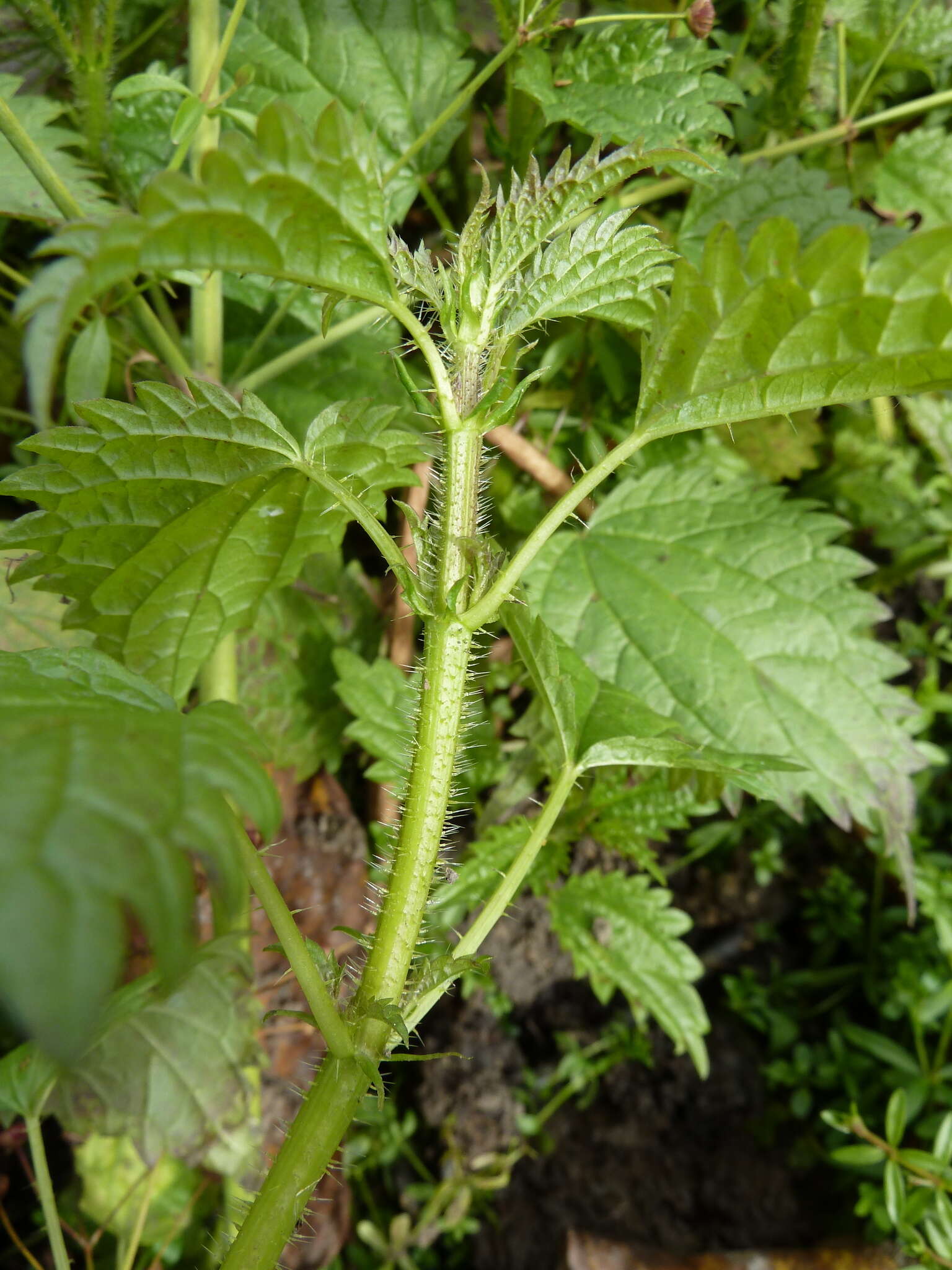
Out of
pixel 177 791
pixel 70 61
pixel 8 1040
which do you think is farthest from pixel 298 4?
pixel 8 1040

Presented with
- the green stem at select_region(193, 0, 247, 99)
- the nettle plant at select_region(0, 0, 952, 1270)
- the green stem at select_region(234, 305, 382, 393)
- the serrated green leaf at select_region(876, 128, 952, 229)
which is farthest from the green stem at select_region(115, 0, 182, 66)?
the serrated green leaf at select_region(876, 128, 952, 229)

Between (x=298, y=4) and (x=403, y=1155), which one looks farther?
(x=403, y=1155)

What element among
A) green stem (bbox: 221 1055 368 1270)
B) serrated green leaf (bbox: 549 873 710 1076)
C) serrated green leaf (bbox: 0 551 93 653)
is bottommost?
serrated green leaf (bbox: 549 873 710 1076)

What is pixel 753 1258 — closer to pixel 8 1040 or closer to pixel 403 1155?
pixel 403 1155

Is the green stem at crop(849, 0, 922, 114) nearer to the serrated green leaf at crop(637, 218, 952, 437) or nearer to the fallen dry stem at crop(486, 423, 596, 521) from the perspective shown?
the fallen dry stem at crop(486, 423, 596, 521)

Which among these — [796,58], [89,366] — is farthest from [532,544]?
[796,58]

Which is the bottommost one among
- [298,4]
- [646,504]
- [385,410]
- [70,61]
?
[646,504]

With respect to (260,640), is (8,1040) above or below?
below

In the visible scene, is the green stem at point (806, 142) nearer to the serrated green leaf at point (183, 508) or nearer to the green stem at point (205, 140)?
the green stem at point (205, 140)
